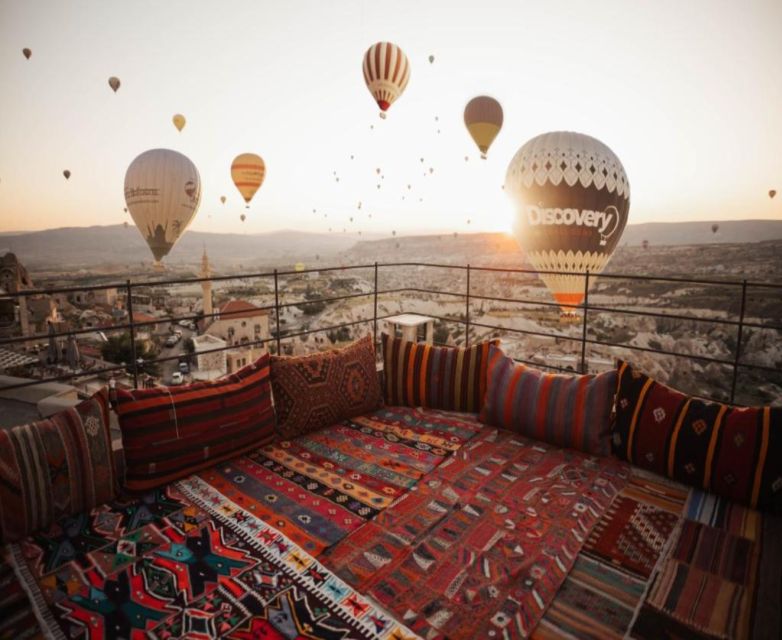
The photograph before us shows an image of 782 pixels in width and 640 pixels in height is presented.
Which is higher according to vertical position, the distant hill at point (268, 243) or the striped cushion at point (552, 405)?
the distant hill at point (268, 243)

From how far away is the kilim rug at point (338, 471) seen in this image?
1.72 m

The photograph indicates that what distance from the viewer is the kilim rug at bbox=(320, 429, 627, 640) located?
1294mm

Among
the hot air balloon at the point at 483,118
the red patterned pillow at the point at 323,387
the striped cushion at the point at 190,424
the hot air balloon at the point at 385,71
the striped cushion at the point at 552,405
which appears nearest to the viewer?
the striped cushion at the point at 190,424

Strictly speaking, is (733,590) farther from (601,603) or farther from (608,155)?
(608,155)

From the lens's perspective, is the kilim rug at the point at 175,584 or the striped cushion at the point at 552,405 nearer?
the kilim rug at the point at 175,584

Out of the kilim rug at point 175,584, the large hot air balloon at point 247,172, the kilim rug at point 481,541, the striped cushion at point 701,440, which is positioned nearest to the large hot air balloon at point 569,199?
the striped cushion at point 701,440

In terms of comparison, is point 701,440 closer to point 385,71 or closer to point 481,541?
point 481,541

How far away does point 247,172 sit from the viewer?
10938 millimetres

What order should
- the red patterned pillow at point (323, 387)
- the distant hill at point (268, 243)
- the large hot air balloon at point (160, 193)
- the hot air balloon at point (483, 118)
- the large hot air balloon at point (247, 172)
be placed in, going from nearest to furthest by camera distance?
the red patterned pillow at point (323, 387)
the hot air balloon at point (483, 118)
the large hot air balloon at point (160, 193)
the distant hill at point (268, 243)
the large hot air balloon at point (247, 172)

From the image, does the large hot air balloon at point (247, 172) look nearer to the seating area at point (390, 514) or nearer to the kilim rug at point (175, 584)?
the seating area at point (390, 514)

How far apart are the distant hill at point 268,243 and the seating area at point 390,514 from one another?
5.07 metres

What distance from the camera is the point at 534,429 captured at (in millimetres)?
2318

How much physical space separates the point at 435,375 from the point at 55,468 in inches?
71.8

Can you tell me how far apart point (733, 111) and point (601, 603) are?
370 inches
